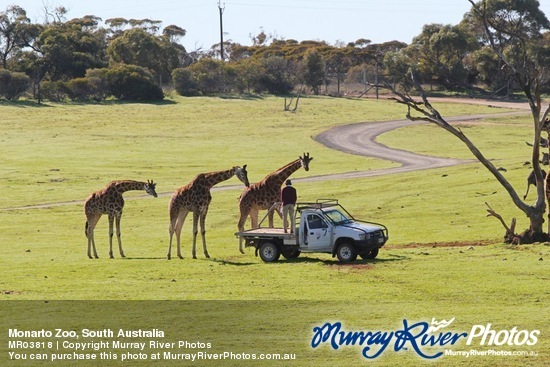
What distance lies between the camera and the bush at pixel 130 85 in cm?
12275

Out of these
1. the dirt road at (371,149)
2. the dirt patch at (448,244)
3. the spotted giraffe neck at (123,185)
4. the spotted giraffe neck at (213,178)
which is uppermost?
the spotted giraffe neck at (213,178)

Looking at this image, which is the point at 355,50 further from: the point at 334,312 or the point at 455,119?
the point at 334,312

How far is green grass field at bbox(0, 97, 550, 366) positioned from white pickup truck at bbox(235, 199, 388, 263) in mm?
530

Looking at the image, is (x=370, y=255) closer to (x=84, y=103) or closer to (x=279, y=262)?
(x=279, y=262)

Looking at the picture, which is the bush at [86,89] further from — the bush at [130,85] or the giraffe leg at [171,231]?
the giraffe leg at [171,231]

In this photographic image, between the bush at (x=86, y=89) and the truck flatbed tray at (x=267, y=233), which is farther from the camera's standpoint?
the bush at (x=86, y=89)

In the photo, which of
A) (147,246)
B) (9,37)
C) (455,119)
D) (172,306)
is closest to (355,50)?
(9,37)

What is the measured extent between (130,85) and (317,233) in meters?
94.6

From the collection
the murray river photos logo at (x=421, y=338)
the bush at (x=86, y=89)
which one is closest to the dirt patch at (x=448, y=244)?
the murray river photos logo at (x=421, y=338)

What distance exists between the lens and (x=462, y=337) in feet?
68.3

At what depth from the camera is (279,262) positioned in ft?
107

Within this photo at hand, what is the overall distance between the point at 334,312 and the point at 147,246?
16.6 m

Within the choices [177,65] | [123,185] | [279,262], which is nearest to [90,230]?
[123,185]

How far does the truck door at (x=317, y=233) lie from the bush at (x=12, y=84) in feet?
301
